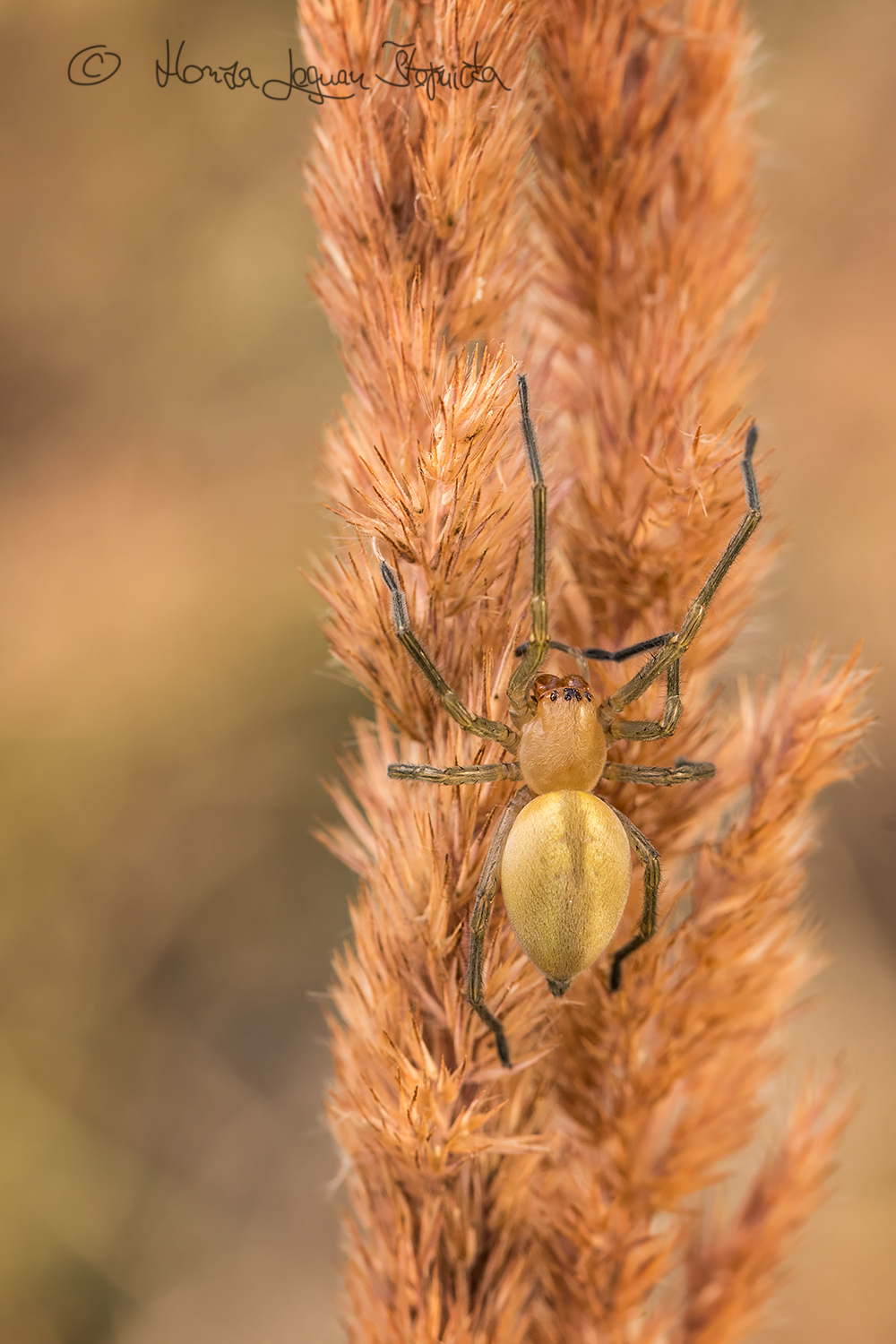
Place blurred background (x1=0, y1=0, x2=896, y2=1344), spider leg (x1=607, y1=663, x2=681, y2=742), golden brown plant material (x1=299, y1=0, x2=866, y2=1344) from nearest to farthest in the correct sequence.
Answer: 1. golden brown plant material (x1=299, y1=0, x2=866, y2=1344)
2. spider leg (x1=607, y1=663, x2=681, y2=742)
3. blurred background (x1=0, y1=0, x2=896, y2=1344)

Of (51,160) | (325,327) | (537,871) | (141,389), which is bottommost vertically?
(537,871)

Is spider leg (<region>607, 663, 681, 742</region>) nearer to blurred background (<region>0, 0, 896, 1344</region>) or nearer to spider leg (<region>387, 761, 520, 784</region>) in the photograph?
spider leg (<region>387, 761, 520, 784</region>)

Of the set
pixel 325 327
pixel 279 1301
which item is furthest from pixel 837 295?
pixel 279 1301

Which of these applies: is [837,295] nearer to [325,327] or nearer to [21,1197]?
[325,327]

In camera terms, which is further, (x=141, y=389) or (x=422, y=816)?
(x=141, y=389)

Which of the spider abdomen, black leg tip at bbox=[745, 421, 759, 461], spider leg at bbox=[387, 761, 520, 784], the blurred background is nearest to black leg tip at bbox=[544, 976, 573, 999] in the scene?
the spider abdomen

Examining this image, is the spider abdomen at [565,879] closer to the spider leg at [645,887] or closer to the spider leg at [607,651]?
the spider leg at [645,887]
